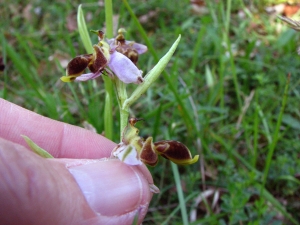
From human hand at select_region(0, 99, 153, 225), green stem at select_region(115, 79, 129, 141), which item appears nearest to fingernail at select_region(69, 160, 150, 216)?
human hand at select_region(0, 99, 153, 225)

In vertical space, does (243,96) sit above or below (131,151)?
below

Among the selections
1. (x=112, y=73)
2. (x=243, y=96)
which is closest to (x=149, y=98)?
(x=243, y=96)

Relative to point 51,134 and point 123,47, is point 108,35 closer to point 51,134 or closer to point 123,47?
point 123,47

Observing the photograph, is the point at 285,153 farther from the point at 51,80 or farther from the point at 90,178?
the point at 51,80

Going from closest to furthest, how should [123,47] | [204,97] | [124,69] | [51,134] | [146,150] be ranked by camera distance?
[146,150] → [124,69] → [123,47] → [51,134] → [204,97]

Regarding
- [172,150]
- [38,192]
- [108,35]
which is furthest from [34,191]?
[108,35]

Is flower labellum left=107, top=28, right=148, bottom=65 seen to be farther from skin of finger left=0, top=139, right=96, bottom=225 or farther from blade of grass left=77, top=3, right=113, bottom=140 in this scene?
skin of finger left=0, top=139, right=96, bottom=225

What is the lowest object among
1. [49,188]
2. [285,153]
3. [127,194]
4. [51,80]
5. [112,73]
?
[285,153]
